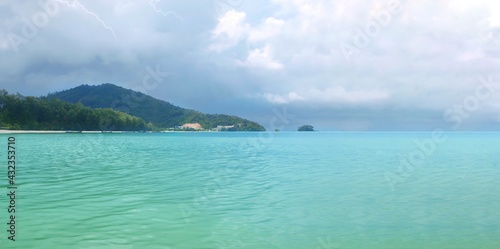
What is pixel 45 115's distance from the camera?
161 meters

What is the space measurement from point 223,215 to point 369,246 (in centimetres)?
612

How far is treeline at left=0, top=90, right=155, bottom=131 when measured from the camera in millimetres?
145875

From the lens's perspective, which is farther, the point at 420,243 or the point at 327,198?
the point at 327,198

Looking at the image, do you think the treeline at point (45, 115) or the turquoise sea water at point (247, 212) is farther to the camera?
the treeline at point (45, 115)

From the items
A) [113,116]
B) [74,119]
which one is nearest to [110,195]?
[74,119]

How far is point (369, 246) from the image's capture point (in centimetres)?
1180

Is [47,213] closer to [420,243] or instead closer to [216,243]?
[216,243]

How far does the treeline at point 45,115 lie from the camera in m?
146

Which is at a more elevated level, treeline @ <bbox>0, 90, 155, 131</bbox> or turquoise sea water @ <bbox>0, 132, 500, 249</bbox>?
treeline @ <bbox>0, 90, 155, 131</bbox>

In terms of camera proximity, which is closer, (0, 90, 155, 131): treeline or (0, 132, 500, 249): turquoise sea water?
(0, 132, 500, 249): turquoise sea water

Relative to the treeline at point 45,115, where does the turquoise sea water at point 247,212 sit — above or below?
below

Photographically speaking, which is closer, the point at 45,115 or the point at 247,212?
the point at 247,212

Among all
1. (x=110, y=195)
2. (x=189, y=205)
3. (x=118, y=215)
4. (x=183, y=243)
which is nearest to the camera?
(x=183, y=243)

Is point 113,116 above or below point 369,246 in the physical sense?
above
